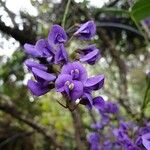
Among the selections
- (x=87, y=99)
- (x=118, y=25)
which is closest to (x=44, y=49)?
(x=87, y=99)

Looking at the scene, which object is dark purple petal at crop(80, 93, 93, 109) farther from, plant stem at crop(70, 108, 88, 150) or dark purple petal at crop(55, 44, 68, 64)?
plant stem at crop(70, 108, 88, 150)

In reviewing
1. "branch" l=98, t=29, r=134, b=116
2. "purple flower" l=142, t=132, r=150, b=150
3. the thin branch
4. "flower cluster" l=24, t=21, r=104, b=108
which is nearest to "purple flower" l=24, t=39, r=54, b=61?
"flower cluster" l=24, t=21, r=104, b=108

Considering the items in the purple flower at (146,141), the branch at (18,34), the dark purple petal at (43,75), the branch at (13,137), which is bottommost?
the branch at (13,137)

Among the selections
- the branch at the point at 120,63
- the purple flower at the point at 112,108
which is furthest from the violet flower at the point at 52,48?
the branch at the point at 120,63

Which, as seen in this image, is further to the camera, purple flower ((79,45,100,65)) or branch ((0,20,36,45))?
branch ((0,20,36,45))

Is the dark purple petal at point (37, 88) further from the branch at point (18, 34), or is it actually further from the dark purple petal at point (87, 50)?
the branch at point (18, 34)

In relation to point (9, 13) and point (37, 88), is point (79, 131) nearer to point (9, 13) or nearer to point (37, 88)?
point (9, 13)

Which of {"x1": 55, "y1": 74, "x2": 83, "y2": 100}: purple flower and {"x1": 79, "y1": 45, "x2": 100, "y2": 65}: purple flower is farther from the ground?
{"x1": 55, "y1": 74, "x2": 83, "y2": 100}: purple flower

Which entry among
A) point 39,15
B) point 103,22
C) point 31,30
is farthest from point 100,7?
point 103,22
